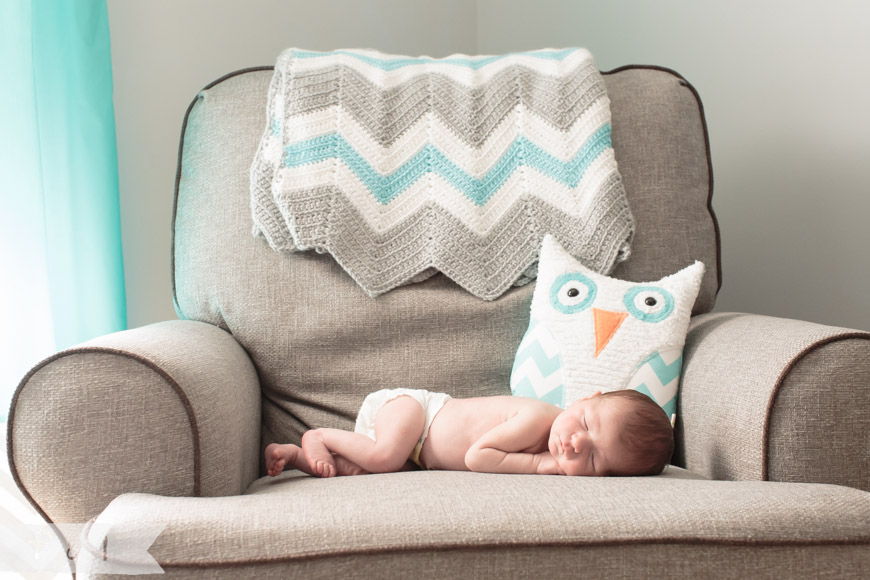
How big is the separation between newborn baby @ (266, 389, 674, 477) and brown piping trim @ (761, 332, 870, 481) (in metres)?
0.13

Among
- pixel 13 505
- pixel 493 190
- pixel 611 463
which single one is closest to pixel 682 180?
pixel 493 190

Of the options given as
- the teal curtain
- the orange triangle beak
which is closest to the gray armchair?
the orange triangle beak

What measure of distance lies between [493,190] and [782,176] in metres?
0.75

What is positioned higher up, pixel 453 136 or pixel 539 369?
pixel 453 136

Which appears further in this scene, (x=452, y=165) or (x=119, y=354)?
(x=452, y=165)

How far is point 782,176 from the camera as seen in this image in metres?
1.71

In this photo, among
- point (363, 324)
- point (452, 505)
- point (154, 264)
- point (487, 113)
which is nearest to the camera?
point (452, 505)

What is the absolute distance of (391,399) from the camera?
3.93 ft

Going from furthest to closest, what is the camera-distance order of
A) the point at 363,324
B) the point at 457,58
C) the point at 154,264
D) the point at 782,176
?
the point at 154,264
the point at 782,176
the point at 457,58
the point at 363,324

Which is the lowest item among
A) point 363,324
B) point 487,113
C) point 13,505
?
point 13,505

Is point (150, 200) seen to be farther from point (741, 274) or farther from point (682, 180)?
point (741, 274)

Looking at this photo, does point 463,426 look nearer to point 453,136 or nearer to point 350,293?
point 350,293

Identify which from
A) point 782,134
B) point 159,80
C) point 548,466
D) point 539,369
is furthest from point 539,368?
point 159,80

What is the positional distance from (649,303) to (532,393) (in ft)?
0.77
